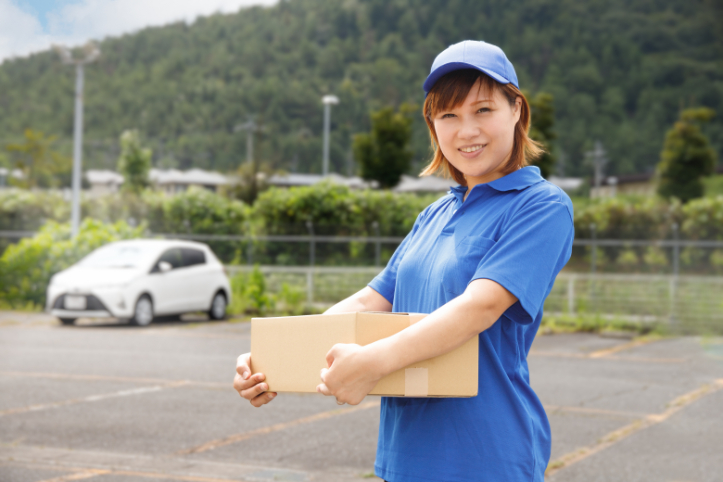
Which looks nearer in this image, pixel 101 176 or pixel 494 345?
pixel 494 345

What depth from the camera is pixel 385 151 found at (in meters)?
37.1

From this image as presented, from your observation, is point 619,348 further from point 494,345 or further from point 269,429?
point 494,345

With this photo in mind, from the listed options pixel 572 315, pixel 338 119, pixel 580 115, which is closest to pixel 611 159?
pixel 580 115

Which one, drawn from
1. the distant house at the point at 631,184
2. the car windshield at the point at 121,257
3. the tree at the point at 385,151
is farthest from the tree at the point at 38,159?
the distant house at the point at 631,184

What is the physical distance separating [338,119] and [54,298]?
116234 millimetres

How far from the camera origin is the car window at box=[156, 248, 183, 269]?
545 inches

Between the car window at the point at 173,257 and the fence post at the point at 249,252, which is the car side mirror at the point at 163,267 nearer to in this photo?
the car window at the point at 173,257

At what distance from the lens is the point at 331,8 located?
158 meters

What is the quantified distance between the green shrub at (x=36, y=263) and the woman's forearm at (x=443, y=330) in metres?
14.3

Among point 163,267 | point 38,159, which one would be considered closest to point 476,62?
point 163,267

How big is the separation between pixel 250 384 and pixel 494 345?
1.95 ft

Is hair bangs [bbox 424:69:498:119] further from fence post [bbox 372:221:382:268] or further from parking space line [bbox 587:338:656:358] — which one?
fence post [bbox 372:221:382:268]

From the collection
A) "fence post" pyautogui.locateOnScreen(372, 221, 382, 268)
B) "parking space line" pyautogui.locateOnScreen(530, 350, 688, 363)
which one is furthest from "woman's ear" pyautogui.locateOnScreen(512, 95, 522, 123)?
"fence post" pyautogui.locateOnScreen(372, 221, 382, 268)

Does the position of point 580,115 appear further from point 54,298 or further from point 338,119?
point 54,298
